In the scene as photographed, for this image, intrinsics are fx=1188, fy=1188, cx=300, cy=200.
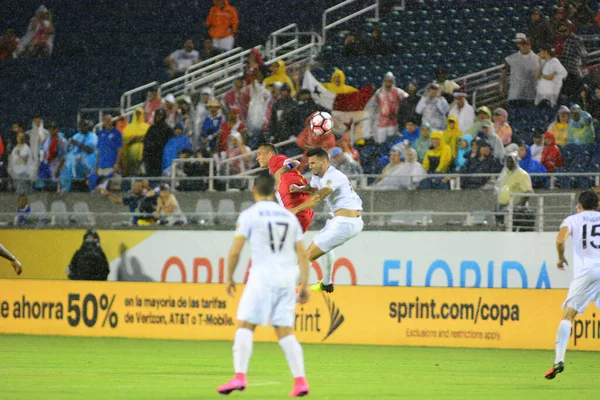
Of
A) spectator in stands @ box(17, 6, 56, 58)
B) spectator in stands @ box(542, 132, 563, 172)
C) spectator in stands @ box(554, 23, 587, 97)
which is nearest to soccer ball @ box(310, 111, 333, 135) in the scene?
spectator in stands @ box(542, 132, 563, 172)

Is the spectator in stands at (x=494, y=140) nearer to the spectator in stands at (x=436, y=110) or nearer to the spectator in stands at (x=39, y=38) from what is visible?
the spectator in stands at (x=436, y=110)

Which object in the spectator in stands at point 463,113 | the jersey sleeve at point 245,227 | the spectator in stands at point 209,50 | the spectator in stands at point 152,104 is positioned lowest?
the jersey sleeve at point 245,227

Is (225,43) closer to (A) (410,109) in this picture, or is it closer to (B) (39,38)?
(B) (39,38)

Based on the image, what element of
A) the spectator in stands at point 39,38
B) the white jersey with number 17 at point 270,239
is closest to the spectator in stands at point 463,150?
the white jersey with number 17 at point 270,239

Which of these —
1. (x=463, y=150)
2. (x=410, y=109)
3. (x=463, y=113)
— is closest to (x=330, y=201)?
(x=463, y=150)

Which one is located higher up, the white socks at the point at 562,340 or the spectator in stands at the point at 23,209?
the spectator in stands at the point at 23,209

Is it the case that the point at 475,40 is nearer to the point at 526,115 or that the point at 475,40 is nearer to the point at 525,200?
the point at 526,115

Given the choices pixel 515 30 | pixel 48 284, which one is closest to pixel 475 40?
pixel 515 30

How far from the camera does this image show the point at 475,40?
2727 centimetres

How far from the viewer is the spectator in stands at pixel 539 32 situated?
78.4 feet

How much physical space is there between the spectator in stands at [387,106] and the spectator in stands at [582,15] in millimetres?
4420

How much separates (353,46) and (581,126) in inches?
298

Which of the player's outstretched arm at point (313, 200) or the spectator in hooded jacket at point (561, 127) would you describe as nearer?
the player's outstretched arm at point (313, 200)

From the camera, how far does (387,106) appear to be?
77.8 feet
